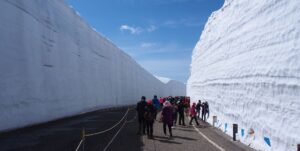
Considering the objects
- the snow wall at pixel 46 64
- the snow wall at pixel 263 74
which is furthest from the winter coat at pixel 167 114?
the snow wall at pixel 46 64

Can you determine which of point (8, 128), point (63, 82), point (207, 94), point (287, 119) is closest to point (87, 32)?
point (63, 82)

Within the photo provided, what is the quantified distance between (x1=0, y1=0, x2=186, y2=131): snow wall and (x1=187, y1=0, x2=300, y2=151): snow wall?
31.3ft

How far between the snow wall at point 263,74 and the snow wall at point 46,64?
31.3 ft

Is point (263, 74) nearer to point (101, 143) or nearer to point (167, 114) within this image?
point (167, 114)

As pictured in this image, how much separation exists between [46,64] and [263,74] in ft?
43.6

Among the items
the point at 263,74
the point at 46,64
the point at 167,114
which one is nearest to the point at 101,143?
the point at 167,114

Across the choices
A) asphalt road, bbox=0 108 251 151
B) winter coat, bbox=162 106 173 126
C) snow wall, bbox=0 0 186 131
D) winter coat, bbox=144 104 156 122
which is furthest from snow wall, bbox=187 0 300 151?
snow wall, bbox=0 0 186 131

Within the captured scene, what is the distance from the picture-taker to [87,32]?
118 ft

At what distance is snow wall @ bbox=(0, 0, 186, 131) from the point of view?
1593 centimetres

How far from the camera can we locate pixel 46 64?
833 inches

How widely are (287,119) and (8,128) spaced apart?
35.3ft

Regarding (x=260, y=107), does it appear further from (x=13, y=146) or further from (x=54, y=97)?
(x=54, y=97)

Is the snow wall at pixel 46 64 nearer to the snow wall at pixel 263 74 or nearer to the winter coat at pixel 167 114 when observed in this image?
the winter coat at pixel 167 114

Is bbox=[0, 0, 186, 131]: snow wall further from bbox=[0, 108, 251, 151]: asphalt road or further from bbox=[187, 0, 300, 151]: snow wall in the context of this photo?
bbox=[187, 0, 300, 151]: snow wall
